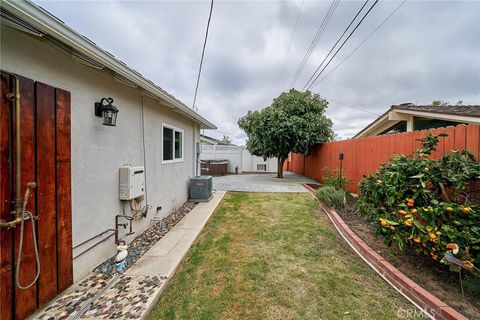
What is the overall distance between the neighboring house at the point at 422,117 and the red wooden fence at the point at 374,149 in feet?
6.51

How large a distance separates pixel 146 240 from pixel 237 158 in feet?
42.1

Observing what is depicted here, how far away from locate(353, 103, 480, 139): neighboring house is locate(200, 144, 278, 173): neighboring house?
7.87 metres

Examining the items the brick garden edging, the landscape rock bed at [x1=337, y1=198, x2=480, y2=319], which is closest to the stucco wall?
the brick garden edging

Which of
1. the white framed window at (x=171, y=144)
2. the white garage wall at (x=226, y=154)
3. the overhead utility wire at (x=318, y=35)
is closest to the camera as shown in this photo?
the white framed window at (x=171, y=144)

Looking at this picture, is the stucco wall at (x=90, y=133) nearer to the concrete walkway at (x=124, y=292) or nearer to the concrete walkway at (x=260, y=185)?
the concrete walkway at (x=124, y=292)

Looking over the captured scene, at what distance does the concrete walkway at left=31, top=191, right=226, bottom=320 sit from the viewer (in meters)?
1.83

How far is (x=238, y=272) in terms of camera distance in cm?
257

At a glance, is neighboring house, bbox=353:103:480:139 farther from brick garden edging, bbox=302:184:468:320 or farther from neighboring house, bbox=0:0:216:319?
neighboring house, bbox=0:0:216:319

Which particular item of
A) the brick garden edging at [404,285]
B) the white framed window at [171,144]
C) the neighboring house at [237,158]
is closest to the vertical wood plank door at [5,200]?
the white framed window at [171,144]

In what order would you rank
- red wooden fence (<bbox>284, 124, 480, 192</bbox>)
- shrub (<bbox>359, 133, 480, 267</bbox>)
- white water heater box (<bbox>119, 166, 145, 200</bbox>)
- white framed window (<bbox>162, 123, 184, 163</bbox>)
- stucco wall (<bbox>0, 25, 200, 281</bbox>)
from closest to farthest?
stucco wall (<bbox>0, 25, 200, 281</bbox>) → shrub (<bbox>359, 133, 480, 267</bbox>) → red wooden fence (<bbox>284, 124, 480, 192</bbox>) → white water heater box (<bbox>119, 166, 145, 200</bbox>) → white framed window (<bbox>162, 123, 184, 163</bbox>)

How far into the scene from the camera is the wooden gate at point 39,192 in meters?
1.55

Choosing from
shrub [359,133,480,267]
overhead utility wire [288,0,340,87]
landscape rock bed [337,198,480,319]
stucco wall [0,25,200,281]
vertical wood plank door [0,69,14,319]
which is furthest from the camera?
overhead utility wire [288,0,340,87]

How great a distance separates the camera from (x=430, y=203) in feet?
7.76

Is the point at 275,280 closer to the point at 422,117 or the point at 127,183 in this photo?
the point at 127,183
